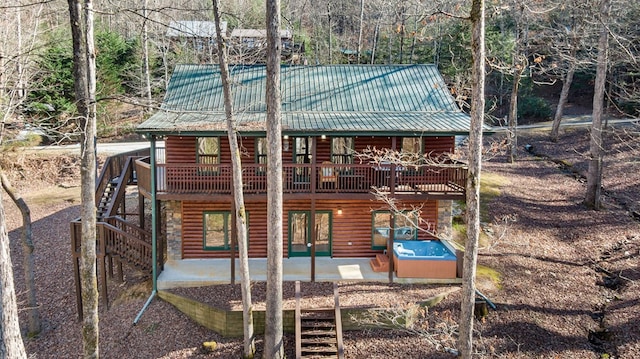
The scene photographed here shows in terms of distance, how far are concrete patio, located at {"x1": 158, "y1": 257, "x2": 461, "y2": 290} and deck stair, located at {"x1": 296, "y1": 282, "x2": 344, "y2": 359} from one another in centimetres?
200

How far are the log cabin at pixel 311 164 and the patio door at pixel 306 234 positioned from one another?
4 cm

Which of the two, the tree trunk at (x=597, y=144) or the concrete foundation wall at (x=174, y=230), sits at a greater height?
the tree trunk at (x=597, y=144)

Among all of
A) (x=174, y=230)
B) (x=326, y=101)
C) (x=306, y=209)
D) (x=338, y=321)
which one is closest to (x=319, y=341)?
(x=338, y=321)

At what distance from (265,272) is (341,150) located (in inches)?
202

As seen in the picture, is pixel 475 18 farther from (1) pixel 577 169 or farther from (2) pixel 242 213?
(1) pixel 577 169

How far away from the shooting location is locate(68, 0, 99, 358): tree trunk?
7.89m

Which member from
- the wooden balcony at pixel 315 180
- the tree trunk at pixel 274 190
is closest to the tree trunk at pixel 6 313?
the tree trunk at pixel 274 190

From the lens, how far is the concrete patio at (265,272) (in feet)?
47.2

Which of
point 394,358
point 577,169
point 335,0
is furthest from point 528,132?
point 394,358

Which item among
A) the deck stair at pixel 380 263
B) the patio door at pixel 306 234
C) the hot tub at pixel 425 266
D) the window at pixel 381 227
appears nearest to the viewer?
the hot tub at pixel 425 266

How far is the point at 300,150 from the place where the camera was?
54.2ft

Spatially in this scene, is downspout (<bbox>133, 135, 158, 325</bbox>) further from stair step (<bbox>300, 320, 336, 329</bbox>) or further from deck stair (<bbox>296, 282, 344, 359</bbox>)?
stair step (<bbox>300, 320, 336, 329</bbox>)

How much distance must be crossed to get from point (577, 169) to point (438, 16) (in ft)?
72.9

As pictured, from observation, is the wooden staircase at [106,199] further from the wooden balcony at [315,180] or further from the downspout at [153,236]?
the downspout at [153,236]
